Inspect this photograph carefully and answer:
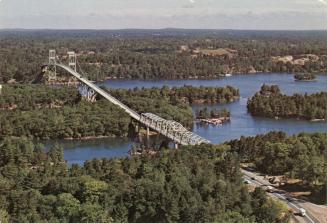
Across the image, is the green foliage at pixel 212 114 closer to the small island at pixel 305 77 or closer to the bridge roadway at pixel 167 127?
the bridge roadway at pixel 167 127

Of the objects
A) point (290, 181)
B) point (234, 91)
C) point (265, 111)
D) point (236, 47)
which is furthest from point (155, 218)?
point (236, 47)

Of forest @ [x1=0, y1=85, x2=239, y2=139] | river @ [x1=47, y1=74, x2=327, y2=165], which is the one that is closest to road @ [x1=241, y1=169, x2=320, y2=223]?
river @ [x1=47, y1=74, x2=327, y2=165]

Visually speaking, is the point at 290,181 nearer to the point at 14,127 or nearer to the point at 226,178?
the point at 226,178

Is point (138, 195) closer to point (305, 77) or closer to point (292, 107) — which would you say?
point (292, 107)

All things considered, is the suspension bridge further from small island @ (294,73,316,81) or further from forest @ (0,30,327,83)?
small island @ (294,73,316,81)

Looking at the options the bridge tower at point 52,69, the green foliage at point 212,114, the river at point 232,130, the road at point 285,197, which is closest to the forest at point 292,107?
the river at point 232,130

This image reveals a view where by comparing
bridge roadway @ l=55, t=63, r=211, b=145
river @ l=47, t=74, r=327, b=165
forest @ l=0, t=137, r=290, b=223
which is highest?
forest @ l=0, t=137, r=290, b=223
